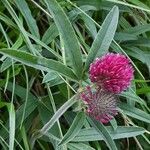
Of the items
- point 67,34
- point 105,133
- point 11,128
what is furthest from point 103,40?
point 11,128

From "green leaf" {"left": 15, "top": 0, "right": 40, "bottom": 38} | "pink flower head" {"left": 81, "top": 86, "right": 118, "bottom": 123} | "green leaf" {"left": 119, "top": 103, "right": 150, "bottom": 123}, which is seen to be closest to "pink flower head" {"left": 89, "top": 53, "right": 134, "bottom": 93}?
"pink flower head" {"left": 81, "top": 86, "right": 118, "bottom": 123}

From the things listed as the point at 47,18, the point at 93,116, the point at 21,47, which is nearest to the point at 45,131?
the point at 93,116

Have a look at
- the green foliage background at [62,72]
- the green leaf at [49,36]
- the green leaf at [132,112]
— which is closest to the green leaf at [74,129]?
the green foliage background at [62,72]

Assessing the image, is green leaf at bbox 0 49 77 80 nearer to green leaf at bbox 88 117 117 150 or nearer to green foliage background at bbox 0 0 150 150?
green foliage background at bbox 0 0 150 150

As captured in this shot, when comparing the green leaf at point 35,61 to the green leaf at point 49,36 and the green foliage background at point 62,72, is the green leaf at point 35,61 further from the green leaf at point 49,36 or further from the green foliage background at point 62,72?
the green leaf at point 49,36

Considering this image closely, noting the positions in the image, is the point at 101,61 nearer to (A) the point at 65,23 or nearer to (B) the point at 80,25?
(A) the point at 65,23

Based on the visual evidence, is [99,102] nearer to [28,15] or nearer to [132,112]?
[132,112]
